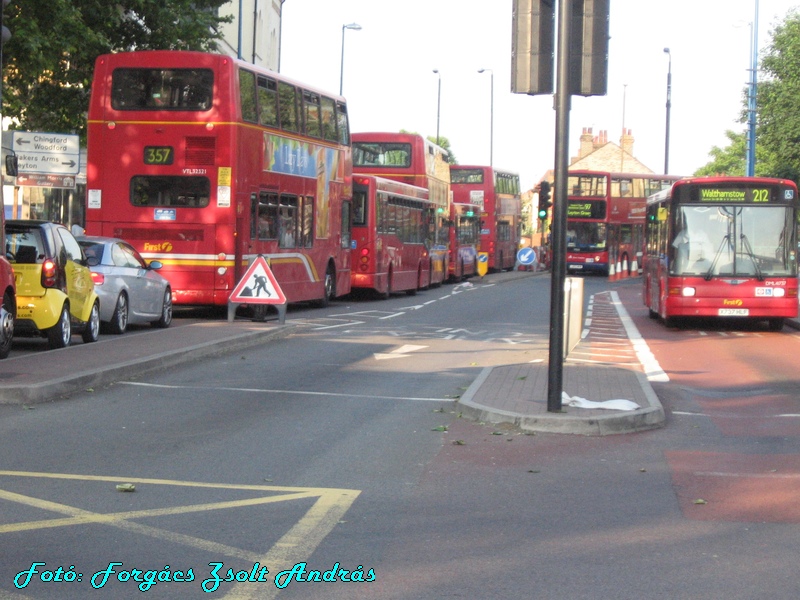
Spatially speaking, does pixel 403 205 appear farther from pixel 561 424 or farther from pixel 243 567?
pixel 243 567

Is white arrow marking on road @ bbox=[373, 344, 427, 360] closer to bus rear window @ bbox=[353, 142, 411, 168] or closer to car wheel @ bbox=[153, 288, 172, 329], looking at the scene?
car wheel @ bbox=[153, 288, 172, 329]

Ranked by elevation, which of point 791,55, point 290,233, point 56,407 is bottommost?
point 56,407

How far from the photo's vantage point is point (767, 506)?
288 inches

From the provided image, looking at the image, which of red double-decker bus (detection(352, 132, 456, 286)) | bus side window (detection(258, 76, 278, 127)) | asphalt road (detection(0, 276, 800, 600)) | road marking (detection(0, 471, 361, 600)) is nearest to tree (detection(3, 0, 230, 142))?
bus side window (detection(258, 76, 278, 127))

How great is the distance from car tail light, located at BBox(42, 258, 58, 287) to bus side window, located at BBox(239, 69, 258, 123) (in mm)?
8317

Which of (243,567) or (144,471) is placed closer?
(243,567)

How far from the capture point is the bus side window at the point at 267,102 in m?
23.8

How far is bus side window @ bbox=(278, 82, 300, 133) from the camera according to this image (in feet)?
81.6

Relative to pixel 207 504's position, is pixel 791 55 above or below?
above

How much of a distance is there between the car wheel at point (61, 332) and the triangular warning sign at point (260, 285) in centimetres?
461

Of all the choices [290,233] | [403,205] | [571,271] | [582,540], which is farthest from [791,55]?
[582,540]

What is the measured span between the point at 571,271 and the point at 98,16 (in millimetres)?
39536

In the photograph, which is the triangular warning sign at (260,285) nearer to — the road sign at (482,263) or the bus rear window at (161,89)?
the bus rear window at (161,89)

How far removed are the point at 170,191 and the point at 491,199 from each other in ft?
108
